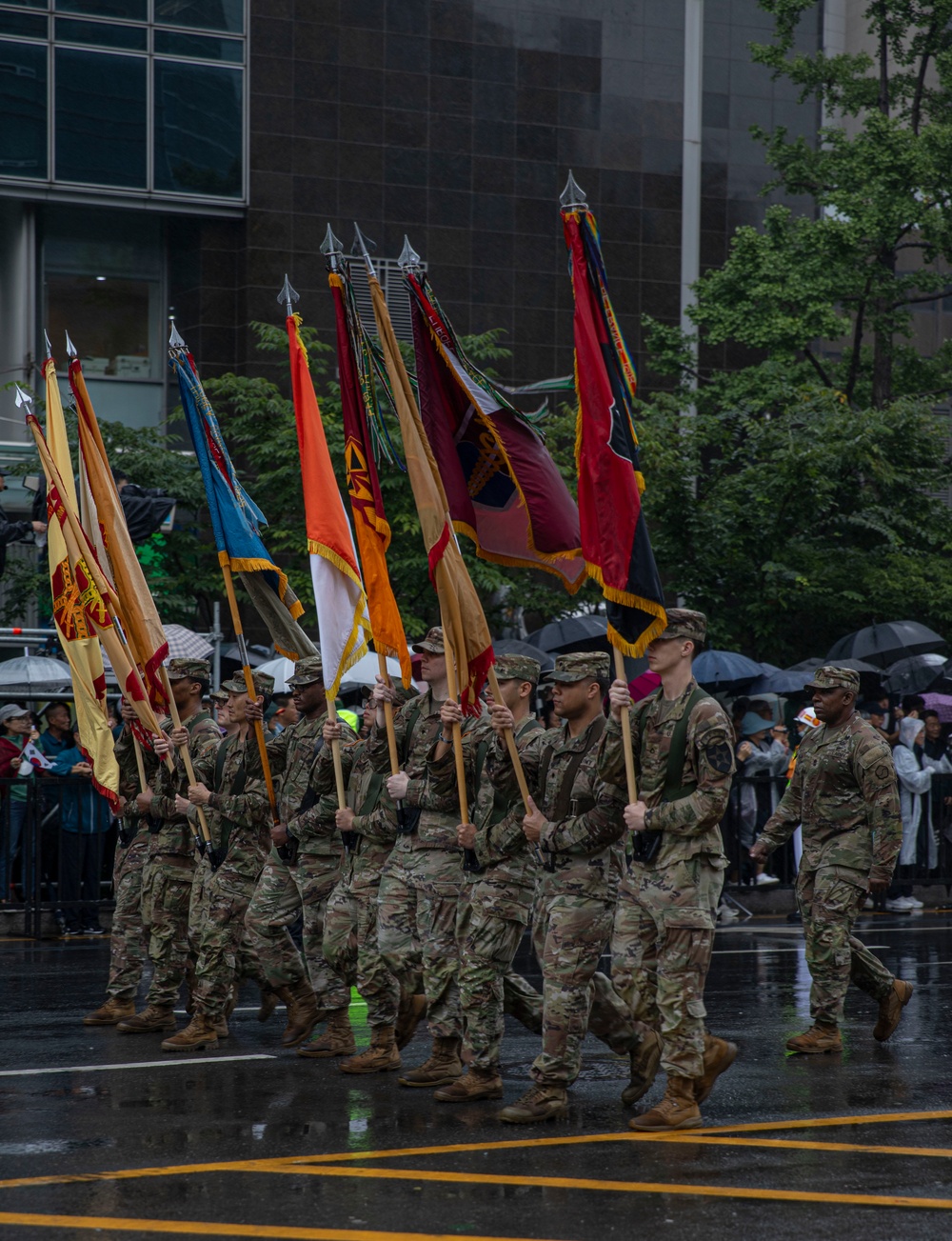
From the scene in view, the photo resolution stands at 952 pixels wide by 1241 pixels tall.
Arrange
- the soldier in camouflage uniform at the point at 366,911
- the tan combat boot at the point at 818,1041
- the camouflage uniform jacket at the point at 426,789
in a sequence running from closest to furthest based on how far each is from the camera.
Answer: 1. the camouflage uniform jacket at the point at 426,789
2. the soldier in camouflage uniform at the point at 366,911
3. the tan combat boot at the point at 818,1041

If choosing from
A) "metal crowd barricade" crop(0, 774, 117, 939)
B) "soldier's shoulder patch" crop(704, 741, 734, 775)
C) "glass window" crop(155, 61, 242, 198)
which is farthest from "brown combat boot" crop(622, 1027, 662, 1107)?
"glass window" crop(155, 61, 242, 198)

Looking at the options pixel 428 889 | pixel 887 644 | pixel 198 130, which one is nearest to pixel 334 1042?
pixel 428 889

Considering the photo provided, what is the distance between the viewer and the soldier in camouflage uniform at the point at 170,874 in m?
11.0

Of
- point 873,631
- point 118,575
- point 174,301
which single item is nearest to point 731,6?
point 174,301

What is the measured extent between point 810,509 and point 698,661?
16.1ft

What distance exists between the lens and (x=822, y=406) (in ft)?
85.1

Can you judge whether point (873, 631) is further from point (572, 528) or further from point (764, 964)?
point (572, 528)

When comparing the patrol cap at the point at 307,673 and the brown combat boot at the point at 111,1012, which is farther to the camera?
the brown combat boot at the point at 111,1012

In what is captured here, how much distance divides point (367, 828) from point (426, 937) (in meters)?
0.95

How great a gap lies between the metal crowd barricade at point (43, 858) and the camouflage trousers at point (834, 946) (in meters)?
7.65

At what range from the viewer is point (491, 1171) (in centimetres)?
705

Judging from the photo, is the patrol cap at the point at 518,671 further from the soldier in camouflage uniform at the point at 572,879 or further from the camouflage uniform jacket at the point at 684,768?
the camouflage uniform jacket at the point at 684,768

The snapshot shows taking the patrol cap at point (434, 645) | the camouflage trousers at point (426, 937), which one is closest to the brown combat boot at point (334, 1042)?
the camouflage trousers at point (426, 937)

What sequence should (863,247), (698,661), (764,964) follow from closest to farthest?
(764,964) → (698,661) → (863,247)
